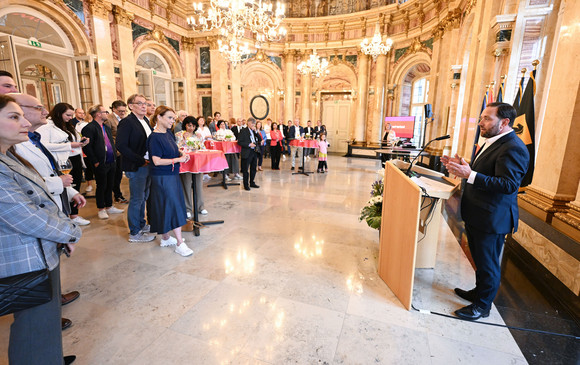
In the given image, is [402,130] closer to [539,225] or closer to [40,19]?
[539,225]

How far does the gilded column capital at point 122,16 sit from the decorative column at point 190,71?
9.19 feet

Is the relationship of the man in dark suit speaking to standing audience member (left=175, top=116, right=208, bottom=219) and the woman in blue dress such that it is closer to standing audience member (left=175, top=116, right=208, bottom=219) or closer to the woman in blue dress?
the woman in blue dress

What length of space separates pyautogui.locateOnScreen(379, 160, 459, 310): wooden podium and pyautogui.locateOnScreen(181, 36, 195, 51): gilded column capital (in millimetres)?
12527

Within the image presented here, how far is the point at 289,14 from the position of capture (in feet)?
45.5

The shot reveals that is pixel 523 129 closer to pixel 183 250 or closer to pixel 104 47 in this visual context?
pixel 183 250

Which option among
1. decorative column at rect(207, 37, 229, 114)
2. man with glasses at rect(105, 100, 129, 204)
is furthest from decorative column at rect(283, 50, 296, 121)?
man with glasses at rect(105, 100, 129, 204)

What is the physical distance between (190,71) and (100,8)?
13.8 ft

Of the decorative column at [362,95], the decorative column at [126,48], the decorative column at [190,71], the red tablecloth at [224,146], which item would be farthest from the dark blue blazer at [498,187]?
the decorative column at [190,71]

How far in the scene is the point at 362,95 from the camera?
1312 cm

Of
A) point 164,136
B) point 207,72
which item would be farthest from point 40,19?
point 164,136

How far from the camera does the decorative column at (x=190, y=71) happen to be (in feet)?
40.1

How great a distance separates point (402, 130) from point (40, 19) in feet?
41.0

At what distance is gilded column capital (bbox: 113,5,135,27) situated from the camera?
29.6 feet

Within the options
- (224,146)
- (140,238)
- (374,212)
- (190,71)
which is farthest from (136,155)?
(190,71)
